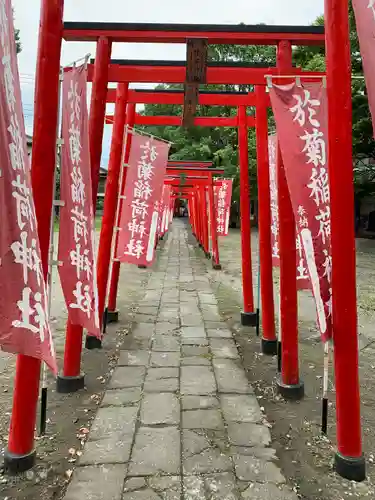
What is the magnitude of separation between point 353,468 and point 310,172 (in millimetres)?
2094

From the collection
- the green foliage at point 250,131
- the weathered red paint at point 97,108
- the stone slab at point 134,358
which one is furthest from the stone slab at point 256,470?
the green foliage at point 250,131

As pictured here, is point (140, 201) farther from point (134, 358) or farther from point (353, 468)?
point (353, 468)

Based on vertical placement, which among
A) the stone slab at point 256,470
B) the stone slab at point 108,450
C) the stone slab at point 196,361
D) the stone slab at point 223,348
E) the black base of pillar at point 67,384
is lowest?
the stone slab at point 256,470

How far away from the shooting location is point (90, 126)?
3873 millimetres

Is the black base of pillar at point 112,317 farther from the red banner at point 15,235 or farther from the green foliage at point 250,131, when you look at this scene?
the green foliage at point 250,131

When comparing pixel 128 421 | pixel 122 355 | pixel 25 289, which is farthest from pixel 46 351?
pixel 122 355

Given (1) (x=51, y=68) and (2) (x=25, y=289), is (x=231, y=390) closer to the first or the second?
(2) (x=25, y=289)

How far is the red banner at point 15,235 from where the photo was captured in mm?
1986

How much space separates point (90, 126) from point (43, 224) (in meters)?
1.54

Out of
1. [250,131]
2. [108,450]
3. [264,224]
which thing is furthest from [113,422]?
[250,131]

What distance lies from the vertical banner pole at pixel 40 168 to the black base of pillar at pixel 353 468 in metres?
2.06

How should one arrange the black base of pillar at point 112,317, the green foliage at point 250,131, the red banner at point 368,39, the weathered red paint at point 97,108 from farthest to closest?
1. the green foliage at point 250,131
2. the black base of pillar at point 112,317
3. the weathered red paint at point 97,108
4. the red banner at point 368,39

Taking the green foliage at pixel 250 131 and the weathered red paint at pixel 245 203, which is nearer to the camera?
the weathered red paint at pixel 245 203

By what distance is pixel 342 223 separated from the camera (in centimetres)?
261
